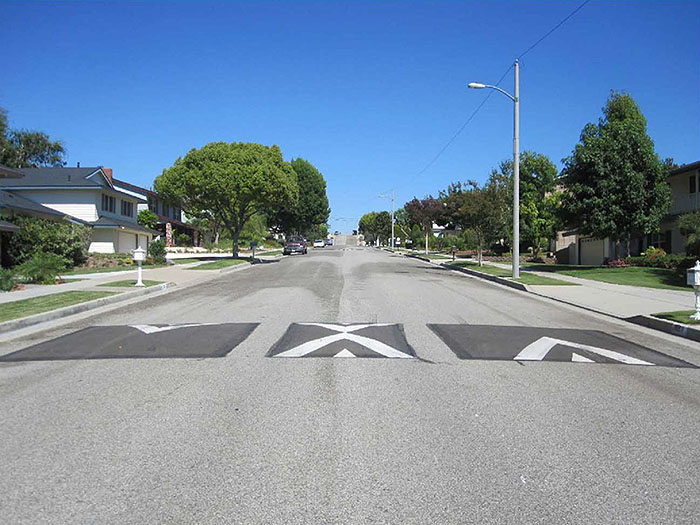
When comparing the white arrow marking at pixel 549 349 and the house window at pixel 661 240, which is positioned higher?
the house window at pixel 661 240

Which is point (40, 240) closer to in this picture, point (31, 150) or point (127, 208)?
point (127, 208)

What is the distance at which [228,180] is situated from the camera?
3603 centimetres

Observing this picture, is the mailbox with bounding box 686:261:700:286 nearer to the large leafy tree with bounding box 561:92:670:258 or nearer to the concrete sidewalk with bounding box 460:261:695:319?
the concrete sidewalk with bounding box 460:261:695:319

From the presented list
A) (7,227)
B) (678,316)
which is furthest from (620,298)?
(7,227)

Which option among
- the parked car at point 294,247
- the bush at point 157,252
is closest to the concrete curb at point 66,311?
the bush at point 157,252

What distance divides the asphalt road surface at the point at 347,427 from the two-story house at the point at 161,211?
1711 inches

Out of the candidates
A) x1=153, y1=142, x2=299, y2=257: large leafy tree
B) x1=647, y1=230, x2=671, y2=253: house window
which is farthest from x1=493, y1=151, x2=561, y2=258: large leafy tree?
x1=153, y1=142, x2=299, y2=257: large leafy tree

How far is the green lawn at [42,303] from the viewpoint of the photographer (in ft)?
40.0

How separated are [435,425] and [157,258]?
30801mm

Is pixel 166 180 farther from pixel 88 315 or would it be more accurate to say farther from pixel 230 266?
pixel 88 315

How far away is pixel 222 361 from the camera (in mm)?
7961

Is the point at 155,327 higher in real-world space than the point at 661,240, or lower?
lower

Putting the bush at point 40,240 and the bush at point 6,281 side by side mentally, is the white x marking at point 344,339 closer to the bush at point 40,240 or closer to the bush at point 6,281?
the bush at point 6,281

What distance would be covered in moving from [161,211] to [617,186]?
4447cm
